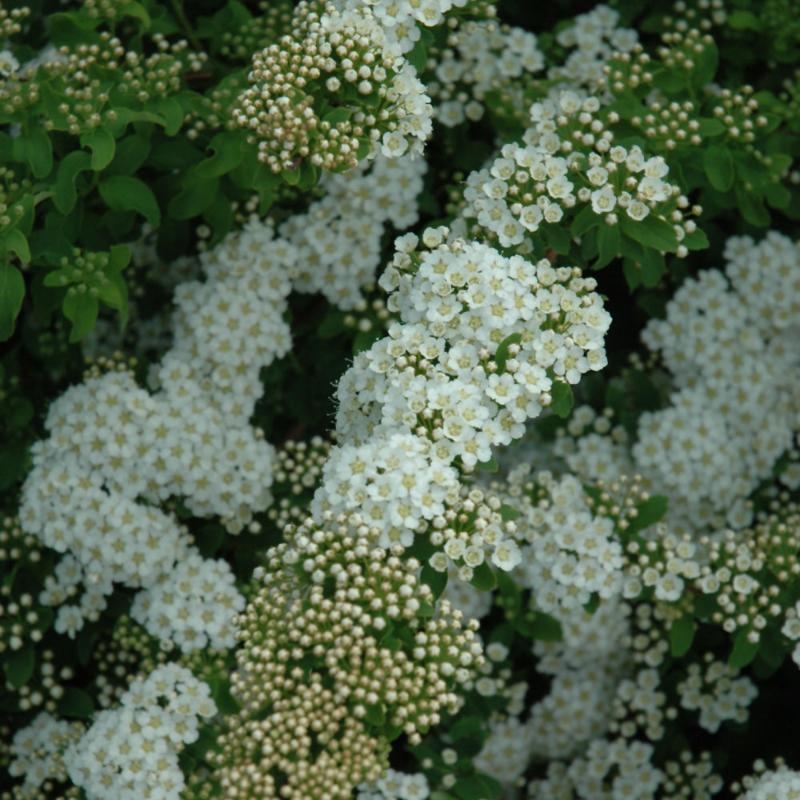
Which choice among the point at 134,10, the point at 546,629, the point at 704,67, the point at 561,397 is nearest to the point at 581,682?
the point at 546,629

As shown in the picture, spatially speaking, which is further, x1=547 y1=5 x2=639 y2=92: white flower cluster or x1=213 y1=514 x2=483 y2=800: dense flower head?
x1=547 y1=5 x2=639 y2=92: white flower cluster

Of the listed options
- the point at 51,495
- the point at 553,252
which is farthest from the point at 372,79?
the point at 51,495

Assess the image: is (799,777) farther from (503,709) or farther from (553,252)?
(553,252)

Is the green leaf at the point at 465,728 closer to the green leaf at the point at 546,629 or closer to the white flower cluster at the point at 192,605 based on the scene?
the green leaf at the point at 546,629

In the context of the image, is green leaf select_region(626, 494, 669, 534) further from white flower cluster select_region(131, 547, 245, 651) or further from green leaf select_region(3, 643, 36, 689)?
green leaf select_region(3, 643, 36, 689)

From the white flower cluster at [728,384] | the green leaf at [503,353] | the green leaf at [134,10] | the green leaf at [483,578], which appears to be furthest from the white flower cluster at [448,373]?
the green leaf at [134,10]

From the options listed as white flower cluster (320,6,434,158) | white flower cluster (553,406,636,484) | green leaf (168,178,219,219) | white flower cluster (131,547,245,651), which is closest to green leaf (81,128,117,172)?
green leaf (168,178,219,219)
